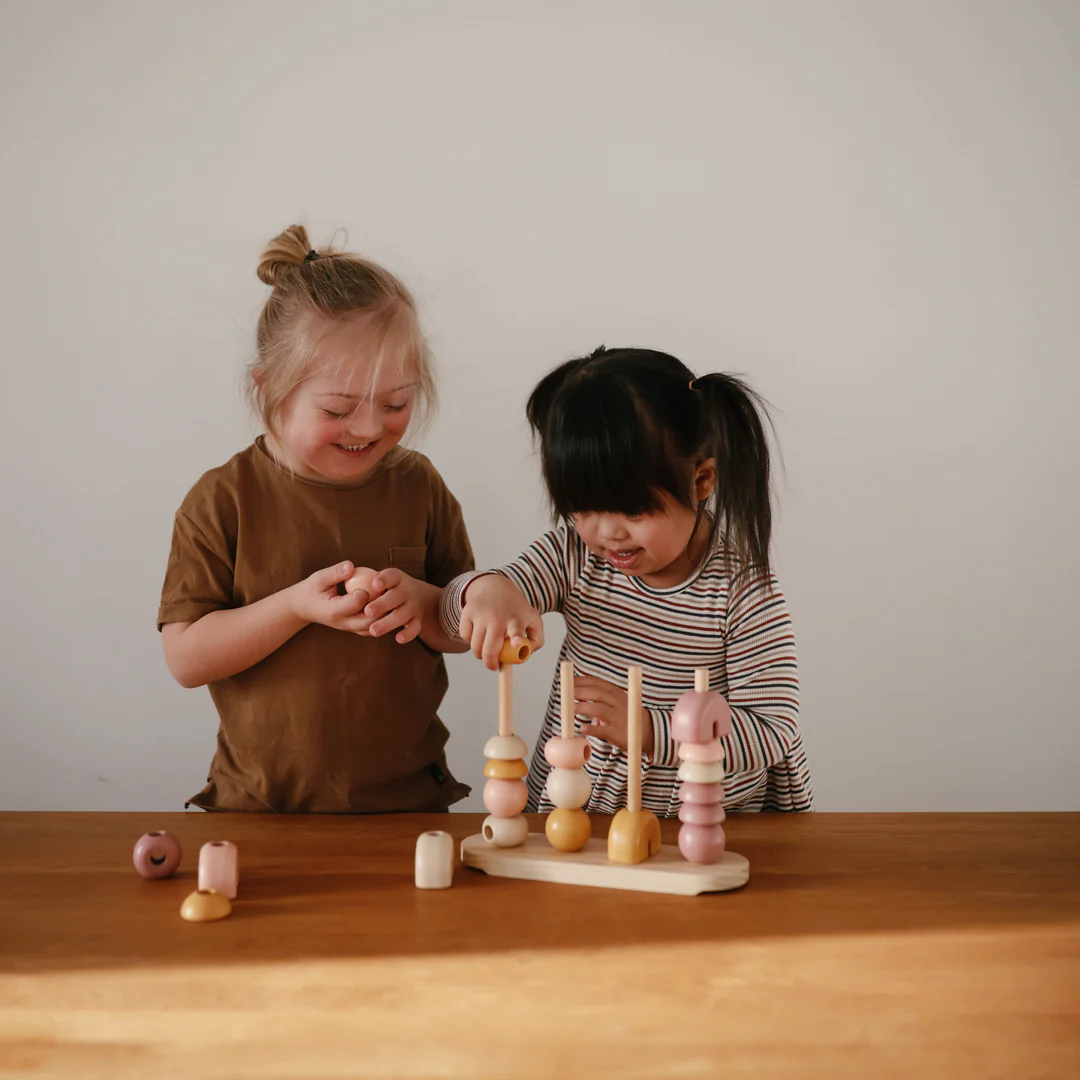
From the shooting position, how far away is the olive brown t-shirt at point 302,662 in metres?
1.14

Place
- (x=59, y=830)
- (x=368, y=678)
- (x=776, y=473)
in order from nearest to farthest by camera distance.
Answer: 1. (x=59, y=830)
2. (x=368, y=678)
3. (x=776, y=473)

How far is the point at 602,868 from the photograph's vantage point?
802 millimetres

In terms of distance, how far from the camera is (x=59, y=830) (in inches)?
36.9

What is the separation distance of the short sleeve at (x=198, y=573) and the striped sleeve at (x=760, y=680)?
1.71 ft

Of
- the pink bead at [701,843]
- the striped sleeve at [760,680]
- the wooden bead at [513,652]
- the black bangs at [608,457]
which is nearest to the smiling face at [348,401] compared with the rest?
the black bangs at [608,457]

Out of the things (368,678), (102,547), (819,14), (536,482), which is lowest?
(368,678)

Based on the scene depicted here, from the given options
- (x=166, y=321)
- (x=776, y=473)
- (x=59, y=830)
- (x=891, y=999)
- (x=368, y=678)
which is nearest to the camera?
(x=891, y=999)

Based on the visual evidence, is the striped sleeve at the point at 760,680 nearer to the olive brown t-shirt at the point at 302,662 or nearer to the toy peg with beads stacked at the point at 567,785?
the toy peg with beads stacked at the point at 567,785

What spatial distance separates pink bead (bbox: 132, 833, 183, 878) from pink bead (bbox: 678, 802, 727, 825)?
375 millimetres

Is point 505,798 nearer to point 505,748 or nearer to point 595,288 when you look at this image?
point 505,748

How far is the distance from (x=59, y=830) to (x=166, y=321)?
39.9 inches

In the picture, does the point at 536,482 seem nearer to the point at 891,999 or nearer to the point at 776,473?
the point at 776,473

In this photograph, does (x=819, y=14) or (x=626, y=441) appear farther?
(x=819, y=14)

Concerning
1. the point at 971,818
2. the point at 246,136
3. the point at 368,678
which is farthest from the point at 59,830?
the point at 246,136
